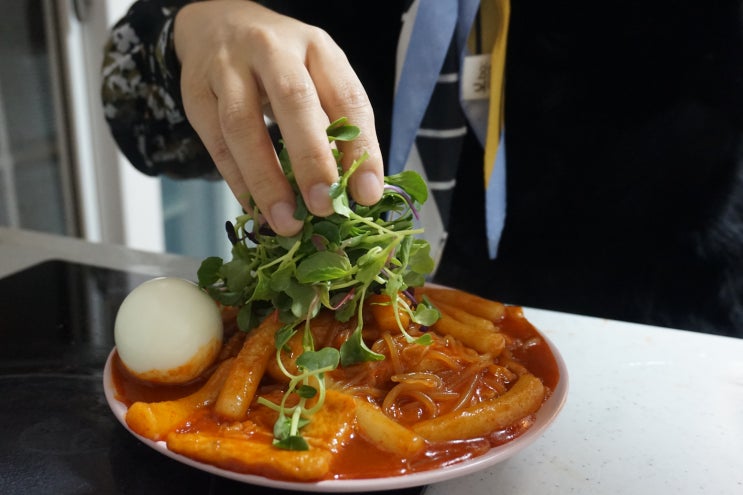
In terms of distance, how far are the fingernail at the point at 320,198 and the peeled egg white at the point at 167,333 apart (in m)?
0.19

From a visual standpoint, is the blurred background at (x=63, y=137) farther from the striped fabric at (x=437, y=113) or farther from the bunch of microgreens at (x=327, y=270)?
the bunch of microgreens at (x=327, y=270)

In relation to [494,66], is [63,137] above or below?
below

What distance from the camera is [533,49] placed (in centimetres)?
115

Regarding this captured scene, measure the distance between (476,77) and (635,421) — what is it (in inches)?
27.1

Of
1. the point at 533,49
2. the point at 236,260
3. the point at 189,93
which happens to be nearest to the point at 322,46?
the point at 189,93

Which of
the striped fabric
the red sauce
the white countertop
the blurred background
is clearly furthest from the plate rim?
the blurred background

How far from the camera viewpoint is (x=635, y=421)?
0.78 m

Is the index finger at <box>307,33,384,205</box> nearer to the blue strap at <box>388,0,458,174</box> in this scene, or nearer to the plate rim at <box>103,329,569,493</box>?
the plate rim at <box>103,329,569,493</box>

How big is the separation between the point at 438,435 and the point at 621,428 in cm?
31

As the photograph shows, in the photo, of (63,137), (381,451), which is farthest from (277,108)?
(63,137)

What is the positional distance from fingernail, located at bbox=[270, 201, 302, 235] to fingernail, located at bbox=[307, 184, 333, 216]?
0.03m

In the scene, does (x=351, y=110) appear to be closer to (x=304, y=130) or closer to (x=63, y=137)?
(x=304, y=130)

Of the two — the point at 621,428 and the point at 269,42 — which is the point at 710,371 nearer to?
the point at 621,428

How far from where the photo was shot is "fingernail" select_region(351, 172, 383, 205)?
647 millimetres
